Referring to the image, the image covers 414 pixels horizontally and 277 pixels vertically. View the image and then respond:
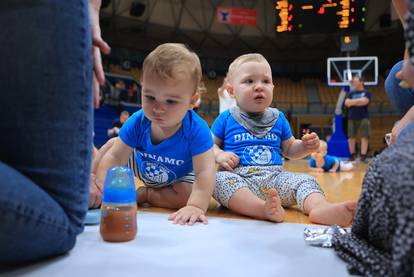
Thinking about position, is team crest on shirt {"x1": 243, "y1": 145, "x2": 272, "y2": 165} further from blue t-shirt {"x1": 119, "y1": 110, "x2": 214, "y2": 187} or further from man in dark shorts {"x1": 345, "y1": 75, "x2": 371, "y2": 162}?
man in dark shorts {"x1": 345, "y1": 75, "x2": 371, "y2": 162}

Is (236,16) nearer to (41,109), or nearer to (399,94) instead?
(399,94)

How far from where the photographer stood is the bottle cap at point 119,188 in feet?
Result: 2.09

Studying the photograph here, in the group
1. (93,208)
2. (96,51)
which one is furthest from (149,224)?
(96,51)

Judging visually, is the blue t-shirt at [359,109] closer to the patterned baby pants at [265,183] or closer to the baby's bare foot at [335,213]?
the patterned baby pants at [265,183]

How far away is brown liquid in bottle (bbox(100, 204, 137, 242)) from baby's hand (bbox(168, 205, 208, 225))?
0.17 metres

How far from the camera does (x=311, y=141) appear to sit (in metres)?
1.10

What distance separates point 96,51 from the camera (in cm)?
56

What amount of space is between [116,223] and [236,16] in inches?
291

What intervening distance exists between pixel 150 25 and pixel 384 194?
9709 mm

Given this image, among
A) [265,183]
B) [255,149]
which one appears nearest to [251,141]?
[255,149]

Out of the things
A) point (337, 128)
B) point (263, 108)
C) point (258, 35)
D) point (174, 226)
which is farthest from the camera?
point (258, 35)

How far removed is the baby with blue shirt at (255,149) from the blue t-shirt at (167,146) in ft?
0.43

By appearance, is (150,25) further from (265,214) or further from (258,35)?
(265,214)

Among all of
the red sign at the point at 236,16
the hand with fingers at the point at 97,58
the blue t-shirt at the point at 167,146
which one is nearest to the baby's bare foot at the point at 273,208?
the blue t-shirt at the point at 167,146
